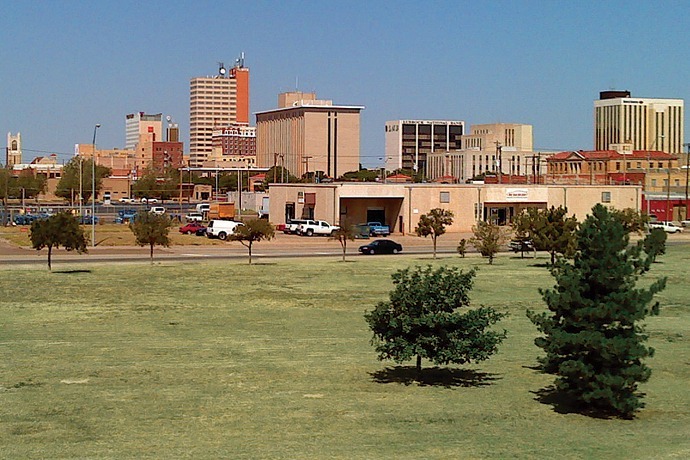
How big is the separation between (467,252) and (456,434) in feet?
184

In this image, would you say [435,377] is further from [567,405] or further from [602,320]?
[602,320]

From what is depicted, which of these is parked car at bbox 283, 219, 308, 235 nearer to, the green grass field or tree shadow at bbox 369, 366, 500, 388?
the green grass field

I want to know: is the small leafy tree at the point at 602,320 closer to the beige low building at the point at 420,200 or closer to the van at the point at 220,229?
the van at the point at 220,229

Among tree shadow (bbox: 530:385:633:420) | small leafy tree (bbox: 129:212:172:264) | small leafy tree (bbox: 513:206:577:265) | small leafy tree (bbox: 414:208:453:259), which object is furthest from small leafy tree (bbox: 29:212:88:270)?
tree shadow (bbox: 530:385:633:420)

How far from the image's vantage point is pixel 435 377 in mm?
28141

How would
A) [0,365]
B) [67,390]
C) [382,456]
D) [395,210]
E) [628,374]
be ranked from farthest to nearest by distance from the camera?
1. [395,210]
2. [0,365]
3. [67,390]
4. [628,374]
5. [382,456]

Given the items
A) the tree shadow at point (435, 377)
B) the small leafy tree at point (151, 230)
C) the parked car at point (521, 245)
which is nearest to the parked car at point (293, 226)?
the parked car at point (521, 245)

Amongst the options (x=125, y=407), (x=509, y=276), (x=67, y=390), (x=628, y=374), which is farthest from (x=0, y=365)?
(x=509, y=276)

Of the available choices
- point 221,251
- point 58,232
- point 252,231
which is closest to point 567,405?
point 58,232

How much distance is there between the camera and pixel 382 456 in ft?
63.0

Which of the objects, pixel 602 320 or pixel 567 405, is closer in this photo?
pixel 602 320

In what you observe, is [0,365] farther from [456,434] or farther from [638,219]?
[638,219]

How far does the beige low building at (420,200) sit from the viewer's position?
320 feet

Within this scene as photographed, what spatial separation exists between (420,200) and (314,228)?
38.8 ft
